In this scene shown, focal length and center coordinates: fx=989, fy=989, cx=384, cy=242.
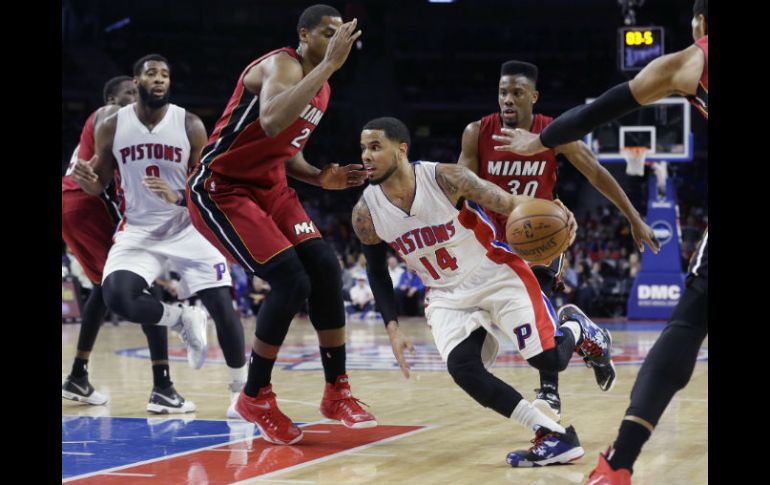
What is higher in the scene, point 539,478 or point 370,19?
point 370,19

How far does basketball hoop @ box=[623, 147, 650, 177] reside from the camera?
16.4m

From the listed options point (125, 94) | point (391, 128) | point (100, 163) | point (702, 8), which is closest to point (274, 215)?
point (391, 128)

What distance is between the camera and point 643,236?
4867mm

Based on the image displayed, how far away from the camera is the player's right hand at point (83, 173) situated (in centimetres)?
633

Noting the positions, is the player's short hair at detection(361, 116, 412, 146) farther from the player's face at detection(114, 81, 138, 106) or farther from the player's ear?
the player's face at detection(114, 81, 138, 106)

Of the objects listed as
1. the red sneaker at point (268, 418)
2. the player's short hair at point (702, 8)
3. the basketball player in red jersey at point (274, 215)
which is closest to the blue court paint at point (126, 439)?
the red sneaker at point (268, 418)

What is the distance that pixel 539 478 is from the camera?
Result: 4141 millimetres

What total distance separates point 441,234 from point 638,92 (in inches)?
69.9

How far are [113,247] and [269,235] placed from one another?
1.77 meters

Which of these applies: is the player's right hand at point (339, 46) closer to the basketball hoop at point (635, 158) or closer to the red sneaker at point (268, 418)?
the red sneaker at point (268, 418)

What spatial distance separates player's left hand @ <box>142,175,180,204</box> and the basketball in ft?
8.16

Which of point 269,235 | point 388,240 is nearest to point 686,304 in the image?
point 388,240

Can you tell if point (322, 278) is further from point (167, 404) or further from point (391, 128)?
point (167, 404)
